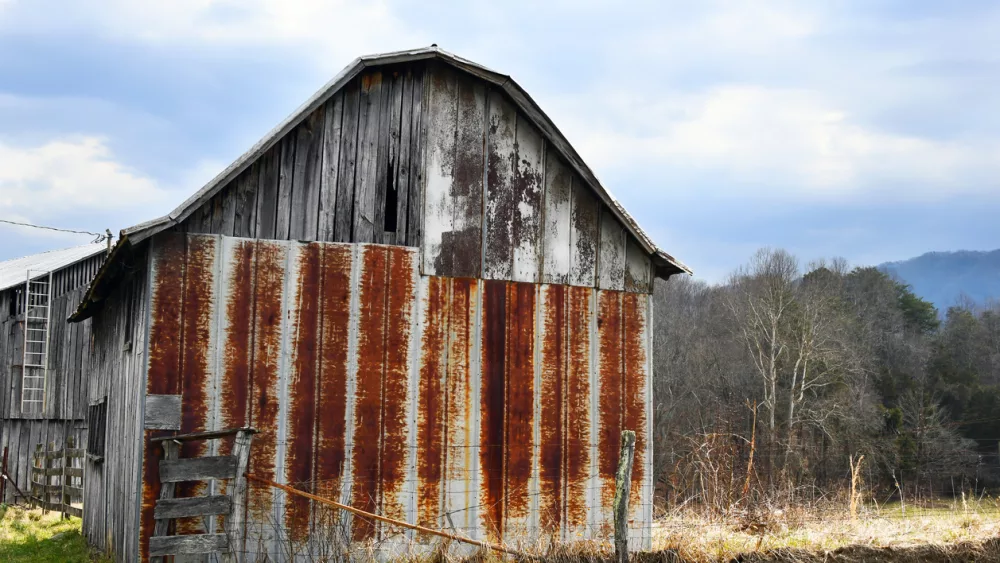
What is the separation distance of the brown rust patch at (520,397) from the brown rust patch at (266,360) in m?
2.69

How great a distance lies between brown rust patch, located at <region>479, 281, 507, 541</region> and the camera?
11094 millimetres

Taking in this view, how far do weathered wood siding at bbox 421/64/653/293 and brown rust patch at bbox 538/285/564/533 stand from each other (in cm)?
37

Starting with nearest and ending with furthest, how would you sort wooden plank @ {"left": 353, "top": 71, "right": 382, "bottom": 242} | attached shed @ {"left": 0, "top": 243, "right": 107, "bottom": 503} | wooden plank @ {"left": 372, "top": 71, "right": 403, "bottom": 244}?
wooden plank @ {"left": 353, "top": 71, "right": 382, "bottom": 242} → wooden plank @ {"left": 372, "top": 71, "right": 403, "bottom": 244} → attached shed @ {"left": 0, "top": 243, "right": 107, "bottom": 503}

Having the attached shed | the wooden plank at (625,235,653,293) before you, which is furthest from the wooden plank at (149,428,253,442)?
the attached shed

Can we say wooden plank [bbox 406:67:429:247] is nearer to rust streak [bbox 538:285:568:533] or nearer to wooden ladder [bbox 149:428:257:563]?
rust streak [bbox 538:285:568:533]

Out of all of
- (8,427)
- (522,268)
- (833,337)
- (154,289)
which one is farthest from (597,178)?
(833,337)

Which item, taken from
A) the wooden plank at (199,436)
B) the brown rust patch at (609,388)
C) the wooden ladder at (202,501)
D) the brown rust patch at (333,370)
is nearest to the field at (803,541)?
the brown rust patch at (609,388)

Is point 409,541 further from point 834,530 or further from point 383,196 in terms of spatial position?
point 834,530

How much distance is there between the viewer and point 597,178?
11664 mm

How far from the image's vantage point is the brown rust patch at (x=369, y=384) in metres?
10.6

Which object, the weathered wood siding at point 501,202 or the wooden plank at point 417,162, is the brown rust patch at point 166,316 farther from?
the weathered wood siding at point 501,202

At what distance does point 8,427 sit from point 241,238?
2155 cm

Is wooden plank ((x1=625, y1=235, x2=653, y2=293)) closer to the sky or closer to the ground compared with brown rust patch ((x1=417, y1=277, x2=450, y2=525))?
closer to the sky

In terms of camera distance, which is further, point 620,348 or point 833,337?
point 833,337
